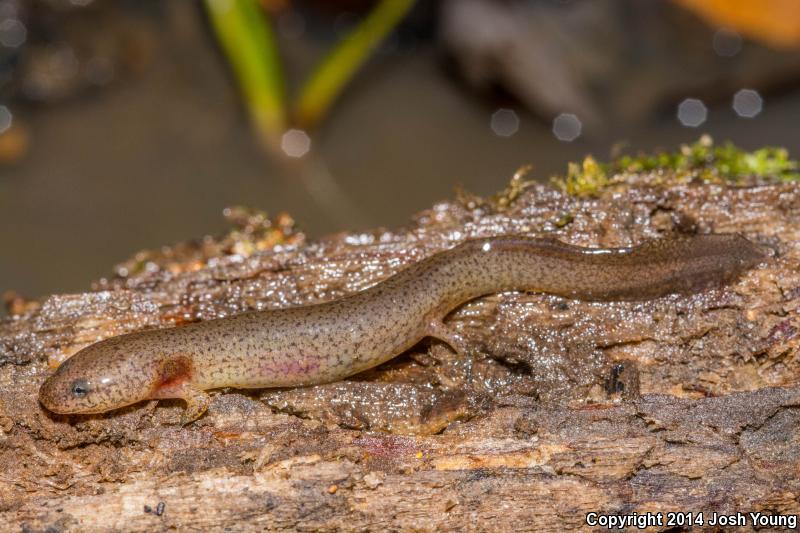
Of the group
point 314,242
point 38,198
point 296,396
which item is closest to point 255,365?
point 296,396

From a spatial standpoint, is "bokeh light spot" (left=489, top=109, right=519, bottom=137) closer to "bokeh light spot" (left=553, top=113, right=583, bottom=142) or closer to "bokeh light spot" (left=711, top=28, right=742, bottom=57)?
"bokeh light spot" (left=553, top=113, right=583, bottom=142)

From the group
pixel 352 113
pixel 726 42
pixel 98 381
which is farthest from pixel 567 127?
pixel 98 381

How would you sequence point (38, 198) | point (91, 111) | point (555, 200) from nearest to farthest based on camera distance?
point (555, 200)
point (38, 198)
point (91, 111)

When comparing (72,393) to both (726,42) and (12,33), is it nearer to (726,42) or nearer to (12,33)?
(12,33)

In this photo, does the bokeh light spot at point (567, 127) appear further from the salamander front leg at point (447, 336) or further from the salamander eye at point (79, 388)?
the salamander eye at point (79, 388)

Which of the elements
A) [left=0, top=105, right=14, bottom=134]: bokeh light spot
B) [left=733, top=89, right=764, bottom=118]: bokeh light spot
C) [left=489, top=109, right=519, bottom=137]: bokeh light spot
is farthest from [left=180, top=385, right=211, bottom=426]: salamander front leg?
[left=733, top=89, right=764, bottom=118]: bokeh light spot

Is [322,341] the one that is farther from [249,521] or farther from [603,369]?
[603,369]
